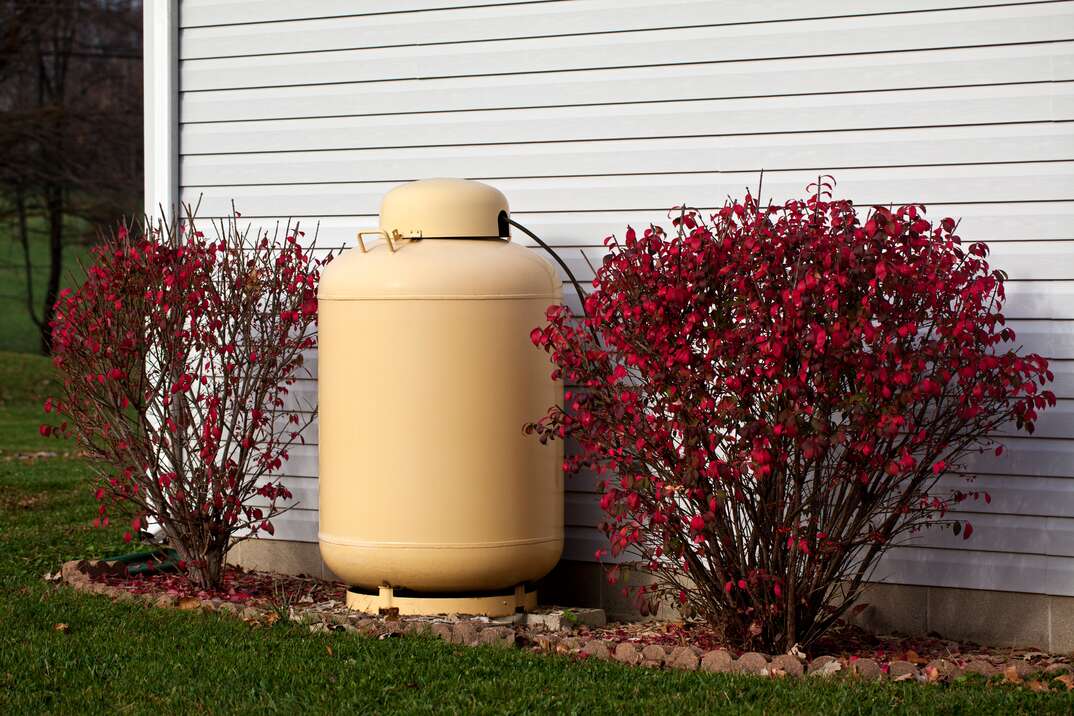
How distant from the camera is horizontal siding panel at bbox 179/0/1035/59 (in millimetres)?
5887

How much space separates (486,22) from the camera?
6.46 m

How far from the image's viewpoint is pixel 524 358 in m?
5.72

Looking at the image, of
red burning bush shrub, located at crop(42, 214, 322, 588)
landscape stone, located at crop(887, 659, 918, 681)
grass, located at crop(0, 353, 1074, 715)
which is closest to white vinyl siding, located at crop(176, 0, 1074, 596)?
red burning bush shrub, located at crop(42, 214, 322, 588)

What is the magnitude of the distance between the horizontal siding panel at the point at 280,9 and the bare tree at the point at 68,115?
11.9m

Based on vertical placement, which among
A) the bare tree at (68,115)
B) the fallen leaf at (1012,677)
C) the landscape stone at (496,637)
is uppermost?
the bare tree at (68,115)

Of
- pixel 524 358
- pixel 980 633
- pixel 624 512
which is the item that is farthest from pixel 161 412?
pixel 980 633

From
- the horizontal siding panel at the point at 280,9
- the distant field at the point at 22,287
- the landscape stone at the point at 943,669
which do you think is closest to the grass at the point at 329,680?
the landscape stone at the point at 943,669

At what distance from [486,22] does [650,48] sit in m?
0.85

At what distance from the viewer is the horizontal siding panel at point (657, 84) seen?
5.55 m

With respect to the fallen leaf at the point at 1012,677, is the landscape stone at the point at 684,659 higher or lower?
higher

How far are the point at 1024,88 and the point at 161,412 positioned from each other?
13.7ft

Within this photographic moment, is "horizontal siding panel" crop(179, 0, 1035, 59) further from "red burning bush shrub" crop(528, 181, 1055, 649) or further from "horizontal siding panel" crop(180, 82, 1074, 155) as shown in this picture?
"red burning bush shrub" crop(528, 181, 1055, 649)

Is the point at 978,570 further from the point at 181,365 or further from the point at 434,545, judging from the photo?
the point at 181,365

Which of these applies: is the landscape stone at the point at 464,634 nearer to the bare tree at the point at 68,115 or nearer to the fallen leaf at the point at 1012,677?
the fallen leaf at the point at 1012,677
